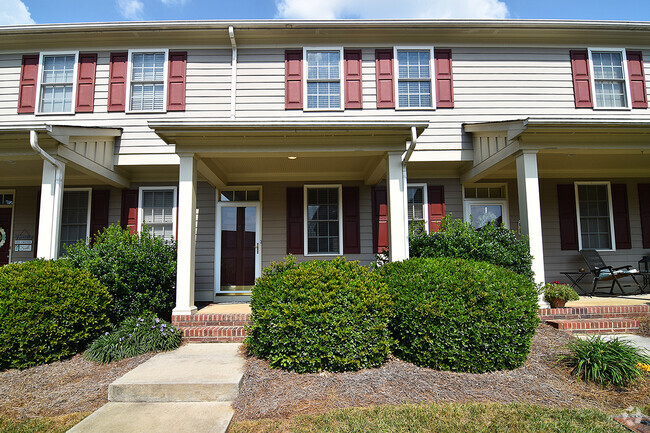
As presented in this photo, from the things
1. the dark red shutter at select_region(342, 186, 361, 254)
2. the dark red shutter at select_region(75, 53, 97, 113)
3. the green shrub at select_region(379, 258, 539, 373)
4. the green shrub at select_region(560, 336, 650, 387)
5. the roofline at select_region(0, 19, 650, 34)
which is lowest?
the green shrub at select_region(560, 336, 650, 387)

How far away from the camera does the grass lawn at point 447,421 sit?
2.91 meters

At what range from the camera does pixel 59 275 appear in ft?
16.1

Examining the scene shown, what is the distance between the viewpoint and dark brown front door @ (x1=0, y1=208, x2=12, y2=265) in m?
Answer: 7.75

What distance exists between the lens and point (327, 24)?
768cm

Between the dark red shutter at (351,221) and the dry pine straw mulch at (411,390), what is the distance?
378cm

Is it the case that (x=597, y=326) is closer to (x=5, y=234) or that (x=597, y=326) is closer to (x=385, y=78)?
(x=385, y=78)

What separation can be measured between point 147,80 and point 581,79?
9012 mm

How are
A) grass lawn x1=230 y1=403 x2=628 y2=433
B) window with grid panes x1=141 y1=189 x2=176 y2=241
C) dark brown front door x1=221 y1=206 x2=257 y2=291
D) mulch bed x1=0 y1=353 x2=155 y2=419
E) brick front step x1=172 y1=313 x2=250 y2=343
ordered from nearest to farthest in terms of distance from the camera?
grass lawn x1=230 y1=403 x2=628 y2=433, mulch bed x1=0 y1=353 x2=155 y2=419, brick front step x1=172 y1=313 x2=250 y2=343, dark brown front door x1=221 y1=206 x2=257 y2=291, window with grid panes x1=141 y1=189 x2=176 y2=241

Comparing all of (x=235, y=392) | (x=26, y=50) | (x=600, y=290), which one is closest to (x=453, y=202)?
(x=600, y=290)

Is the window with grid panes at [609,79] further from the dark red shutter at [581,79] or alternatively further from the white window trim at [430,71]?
the white window trim at [430,71]

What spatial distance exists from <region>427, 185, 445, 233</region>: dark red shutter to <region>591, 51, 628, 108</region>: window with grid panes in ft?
12.4

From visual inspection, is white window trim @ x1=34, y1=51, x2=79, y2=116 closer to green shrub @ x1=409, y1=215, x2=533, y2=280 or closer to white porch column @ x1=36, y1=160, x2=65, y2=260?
white porch column @ x1=36, y1=160, x2=65, y2=260

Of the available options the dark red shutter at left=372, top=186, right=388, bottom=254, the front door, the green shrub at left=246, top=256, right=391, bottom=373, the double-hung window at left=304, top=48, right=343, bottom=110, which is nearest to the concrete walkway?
the green shrub at left=246, top=256, right=391, bottom=373

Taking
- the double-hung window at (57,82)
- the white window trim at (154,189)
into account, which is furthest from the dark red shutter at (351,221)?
the double-hung window at (57,82)
